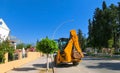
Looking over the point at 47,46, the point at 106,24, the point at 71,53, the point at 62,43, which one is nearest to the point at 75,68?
the point at 47,46

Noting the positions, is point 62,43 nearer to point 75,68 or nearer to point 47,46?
point 75,68

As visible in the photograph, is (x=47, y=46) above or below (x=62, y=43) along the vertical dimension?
below

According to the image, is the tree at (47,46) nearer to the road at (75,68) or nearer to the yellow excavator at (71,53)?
the road at (75,68)

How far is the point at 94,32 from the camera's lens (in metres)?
93.2

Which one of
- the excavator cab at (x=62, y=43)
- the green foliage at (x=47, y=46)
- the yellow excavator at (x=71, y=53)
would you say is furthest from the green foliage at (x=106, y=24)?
the green foliage at (x=47, y=46)

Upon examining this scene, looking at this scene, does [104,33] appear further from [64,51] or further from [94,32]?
[64,51]

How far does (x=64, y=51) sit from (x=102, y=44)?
56.9 meters

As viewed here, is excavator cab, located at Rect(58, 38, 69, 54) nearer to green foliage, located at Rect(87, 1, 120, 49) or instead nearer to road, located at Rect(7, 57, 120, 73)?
road, located at Rect(7, 57, 120, 73)

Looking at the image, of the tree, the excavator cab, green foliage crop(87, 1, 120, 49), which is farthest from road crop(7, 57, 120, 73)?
green foliage crop(87, 1, 120, 49)

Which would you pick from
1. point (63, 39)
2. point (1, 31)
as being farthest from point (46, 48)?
point (1, 31)

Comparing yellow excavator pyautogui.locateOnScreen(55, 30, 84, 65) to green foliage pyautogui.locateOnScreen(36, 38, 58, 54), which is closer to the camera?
green foliage pyautogui.locateOnScreen(36, 38, 58, 54)

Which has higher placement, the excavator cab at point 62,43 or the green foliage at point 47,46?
the excavator cab at point 62,43

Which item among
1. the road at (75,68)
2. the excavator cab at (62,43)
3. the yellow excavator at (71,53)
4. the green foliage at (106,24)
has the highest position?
the green foliage at (106,24)

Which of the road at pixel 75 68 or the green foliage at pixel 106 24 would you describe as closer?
the road at pixel 75 68
